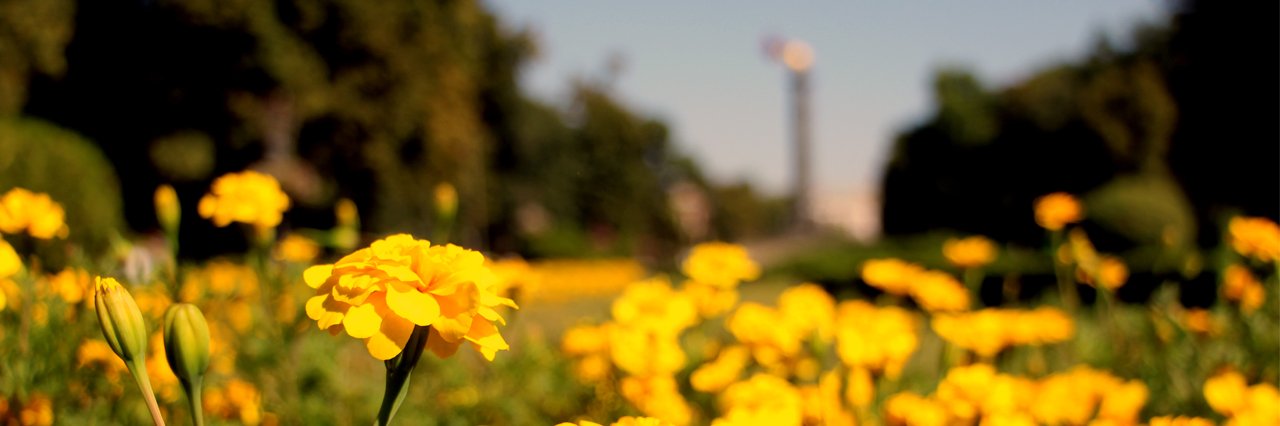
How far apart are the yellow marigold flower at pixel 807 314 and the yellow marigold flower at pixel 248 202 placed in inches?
39.1

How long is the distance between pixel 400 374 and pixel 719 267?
1.44 m

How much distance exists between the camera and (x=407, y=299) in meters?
0.83

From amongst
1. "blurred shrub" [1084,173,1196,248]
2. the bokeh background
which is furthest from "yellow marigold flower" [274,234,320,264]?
"blurred shrub" [1084,173,1196,248]

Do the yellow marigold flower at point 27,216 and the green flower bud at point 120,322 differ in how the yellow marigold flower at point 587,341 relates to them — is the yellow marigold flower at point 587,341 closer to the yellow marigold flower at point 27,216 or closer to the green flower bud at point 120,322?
the yellow marigold flower at point 27,216

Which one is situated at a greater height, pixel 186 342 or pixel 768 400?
pixel 186 342

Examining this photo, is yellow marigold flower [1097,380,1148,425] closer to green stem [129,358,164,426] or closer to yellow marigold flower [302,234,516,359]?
yellow marigold flower [302,234,516,359]

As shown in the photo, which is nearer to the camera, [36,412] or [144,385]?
[144,385]

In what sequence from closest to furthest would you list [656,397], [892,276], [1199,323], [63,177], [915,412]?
[915,412], [656,397], [892,276], [1199,323], [63,177]

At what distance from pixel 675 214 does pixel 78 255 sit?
36232mm

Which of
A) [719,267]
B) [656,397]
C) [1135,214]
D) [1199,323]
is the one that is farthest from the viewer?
[1135,214]

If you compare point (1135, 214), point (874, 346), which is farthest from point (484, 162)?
point (874, 346)

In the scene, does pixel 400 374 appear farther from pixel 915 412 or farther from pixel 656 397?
pixel 656 397

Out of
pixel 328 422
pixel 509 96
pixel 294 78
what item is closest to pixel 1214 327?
pixel 328 422

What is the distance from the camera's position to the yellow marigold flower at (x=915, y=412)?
4.71 feet
